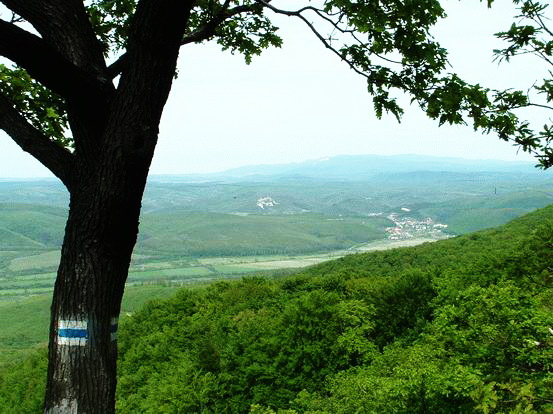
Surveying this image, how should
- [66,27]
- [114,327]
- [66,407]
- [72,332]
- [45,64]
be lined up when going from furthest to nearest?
[114,327] < [66,27] < [72,332] < [66,407] < [45,64]

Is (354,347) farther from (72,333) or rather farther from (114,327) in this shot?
(72,333)

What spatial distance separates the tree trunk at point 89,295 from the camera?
15.3ft

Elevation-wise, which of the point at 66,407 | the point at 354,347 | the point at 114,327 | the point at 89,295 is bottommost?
the point at 354,347

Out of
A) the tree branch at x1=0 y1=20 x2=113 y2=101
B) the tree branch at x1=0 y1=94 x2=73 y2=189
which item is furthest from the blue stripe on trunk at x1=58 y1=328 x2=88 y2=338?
the tree branch at x1=0 y1=20 x2=113 y2=101

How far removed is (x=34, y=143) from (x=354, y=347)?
9822 millimetres

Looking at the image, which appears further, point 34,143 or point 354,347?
point 354,347

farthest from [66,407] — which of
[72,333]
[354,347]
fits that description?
[354,347]

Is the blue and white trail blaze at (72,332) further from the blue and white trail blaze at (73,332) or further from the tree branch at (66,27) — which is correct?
the tree branch at (66,27)

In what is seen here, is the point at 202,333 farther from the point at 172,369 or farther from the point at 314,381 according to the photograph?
the point at 314,381

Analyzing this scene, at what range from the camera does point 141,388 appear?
15703 mm

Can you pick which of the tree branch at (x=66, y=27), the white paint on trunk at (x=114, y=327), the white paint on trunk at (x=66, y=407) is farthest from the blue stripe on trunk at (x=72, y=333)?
the tree branch at (x=66, y=27)

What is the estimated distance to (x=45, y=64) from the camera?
14.6 feet

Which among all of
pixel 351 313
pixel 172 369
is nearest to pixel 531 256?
pixel 351 313

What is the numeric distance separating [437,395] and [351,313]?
7.04 meters
